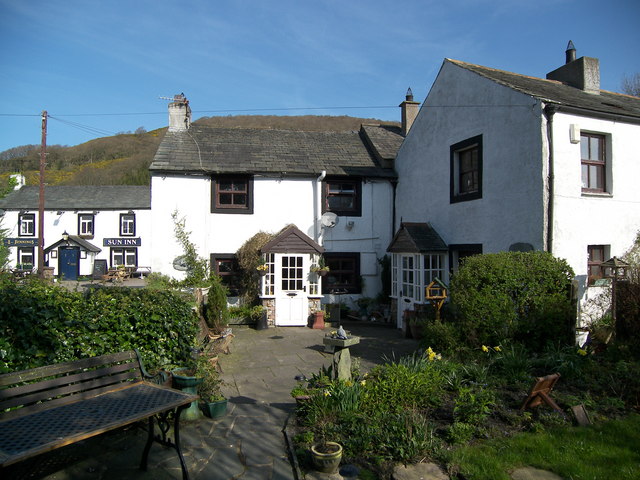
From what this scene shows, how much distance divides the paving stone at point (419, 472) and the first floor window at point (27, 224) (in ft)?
119

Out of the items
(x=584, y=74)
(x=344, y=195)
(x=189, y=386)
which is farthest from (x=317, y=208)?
(x=189, y=386)

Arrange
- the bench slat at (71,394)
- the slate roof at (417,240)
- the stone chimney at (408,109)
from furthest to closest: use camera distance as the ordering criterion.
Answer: the stone chimney at (408,109), the slate roof at (417,240), the bench slat at (71,394)

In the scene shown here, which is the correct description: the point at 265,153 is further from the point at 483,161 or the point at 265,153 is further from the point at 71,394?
the point at 71,394

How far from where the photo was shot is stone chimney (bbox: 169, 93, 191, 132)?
54.2 feet

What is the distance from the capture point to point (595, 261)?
1008 centimetres

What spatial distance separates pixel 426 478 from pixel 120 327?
14.8 ft

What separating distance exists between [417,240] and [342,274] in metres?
3.89

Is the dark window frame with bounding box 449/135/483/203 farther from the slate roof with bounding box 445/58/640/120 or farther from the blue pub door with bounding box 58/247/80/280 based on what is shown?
the blue pub door with bounding box 58/247/80/280

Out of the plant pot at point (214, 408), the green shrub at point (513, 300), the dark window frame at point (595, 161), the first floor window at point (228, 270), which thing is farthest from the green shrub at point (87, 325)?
the dark window frame at point (595, 161)

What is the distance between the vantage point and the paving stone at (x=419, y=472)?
4020mm

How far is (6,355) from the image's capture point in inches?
187

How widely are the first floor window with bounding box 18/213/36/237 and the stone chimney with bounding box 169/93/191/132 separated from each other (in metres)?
22.4

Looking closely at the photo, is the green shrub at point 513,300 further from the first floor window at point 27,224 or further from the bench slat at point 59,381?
the first floor window at point 27,224

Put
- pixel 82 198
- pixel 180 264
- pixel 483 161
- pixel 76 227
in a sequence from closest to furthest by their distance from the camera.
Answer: pixel 483 161 < pixel 180 264 < pixel 76 227 < pixel 82 198
